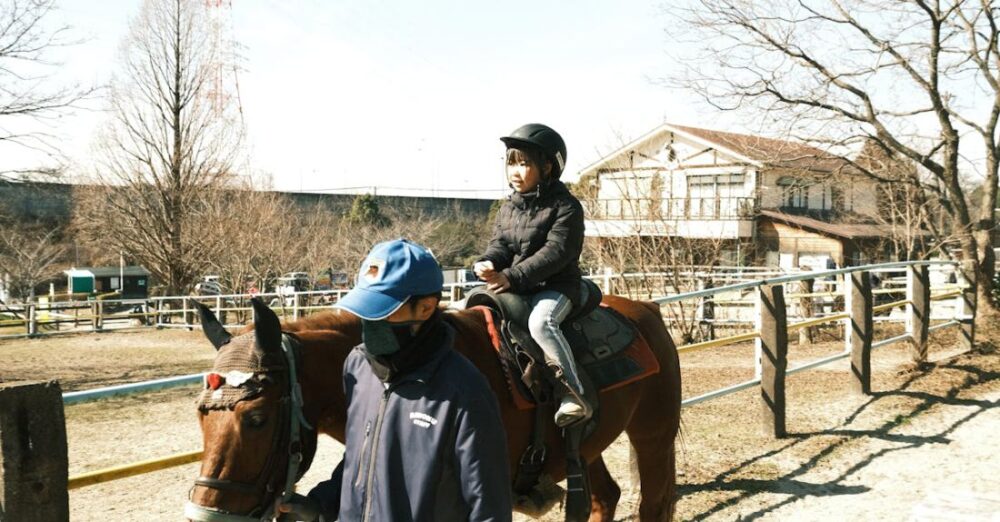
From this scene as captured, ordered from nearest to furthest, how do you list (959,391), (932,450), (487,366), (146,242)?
(487,366)
(932,450)
(959,391)
(146,242)

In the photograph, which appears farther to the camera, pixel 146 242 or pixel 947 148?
pixel 146 242

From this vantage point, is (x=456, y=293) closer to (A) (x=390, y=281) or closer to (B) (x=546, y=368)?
(B) (x=546, y=368)

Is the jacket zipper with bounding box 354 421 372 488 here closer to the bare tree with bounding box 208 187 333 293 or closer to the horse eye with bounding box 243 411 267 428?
the horse eye with bounding box 243 411 267 428

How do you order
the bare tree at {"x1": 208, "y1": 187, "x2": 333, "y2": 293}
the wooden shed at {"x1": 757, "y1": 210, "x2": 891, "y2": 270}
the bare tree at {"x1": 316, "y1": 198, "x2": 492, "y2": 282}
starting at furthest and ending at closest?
the bare tree at {"x1": 316, "y1": 198, "x2": 492, "y2": 282} < the wooden shed at {"x1": 757, "y1": 210, "x2": 891, "y2": 270} < the bare tree at {"x1": 208, "y1": 187, "x2": 333, "y2": 293}

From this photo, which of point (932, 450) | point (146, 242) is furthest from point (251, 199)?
point (932, 450)

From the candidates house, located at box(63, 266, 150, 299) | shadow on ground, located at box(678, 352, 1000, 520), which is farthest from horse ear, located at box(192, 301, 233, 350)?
house, located at box(63, 266, 150, 299)

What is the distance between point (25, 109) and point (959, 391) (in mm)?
15969

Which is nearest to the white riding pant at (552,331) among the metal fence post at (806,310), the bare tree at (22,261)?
the metal fence post at (806,310)

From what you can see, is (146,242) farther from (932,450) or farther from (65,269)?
(932,450)

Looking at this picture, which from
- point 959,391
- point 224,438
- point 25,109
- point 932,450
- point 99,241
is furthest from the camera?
point 99,241

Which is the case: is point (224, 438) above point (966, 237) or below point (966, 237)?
below

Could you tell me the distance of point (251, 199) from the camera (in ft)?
89.8

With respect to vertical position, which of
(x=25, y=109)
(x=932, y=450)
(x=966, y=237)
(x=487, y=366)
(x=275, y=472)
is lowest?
(x=932, y=450)

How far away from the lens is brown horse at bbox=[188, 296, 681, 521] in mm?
2131
